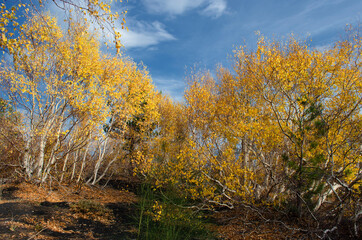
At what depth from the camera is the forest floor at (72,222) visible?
619 cm

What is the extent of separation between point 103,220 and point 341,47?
39.8ft

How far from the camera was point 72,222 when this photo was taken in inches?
293

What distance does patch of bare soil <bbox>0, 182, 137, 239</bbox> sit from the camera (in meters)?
6.10

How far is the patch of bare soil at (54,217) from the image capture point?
20.0 feet

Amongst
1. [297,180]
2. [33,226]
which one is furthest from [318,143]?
[33,226]

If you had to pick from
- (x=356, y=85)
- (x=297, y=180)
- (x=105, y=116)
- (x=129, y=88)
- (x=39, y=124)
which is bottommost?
(x=297, y=180)

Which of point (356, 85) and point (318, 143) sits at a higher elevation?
point (356, 85)

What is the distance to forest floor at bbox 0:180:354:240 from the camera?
20.3 ft

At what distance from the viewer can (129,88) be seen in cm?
1554

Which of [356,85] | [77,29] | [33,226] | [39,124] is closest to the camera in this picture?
[33,226]

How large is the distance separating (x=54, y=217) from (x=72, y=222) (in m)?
0.70

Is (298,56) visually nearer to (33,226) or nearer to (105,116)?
(105,116)

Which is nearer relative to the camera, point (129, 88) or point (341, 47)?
point (341, 47)

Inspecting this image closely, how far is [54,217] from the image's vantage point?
24.7 feet
